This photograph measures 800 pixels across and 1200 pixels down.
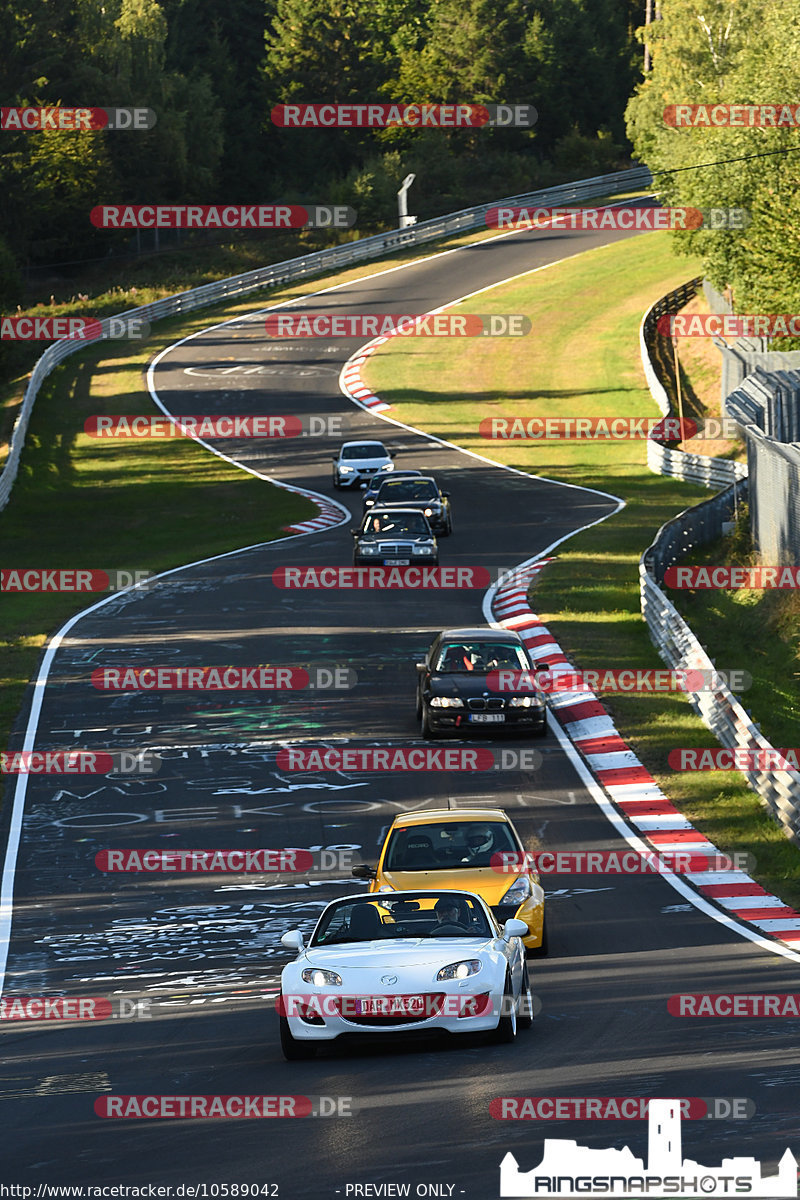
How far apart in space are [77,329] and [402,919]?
64.2m

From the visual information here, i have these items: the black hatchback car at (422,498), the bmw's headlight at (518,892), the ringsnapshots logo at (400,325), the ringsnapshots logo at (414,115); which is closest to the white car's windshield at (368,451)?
the black hatchback car at (422,498)

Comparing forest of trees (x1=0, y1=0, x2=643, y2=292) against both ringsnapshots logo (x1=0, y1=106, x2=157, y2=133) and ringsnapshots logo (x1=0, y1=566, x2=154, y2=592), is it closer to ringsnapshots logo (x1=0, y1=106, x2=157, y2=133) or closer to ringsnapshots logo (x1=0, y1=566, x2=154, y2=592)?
ringsnapshots logo (x1=0, y1=106, x2=157, y2=133)

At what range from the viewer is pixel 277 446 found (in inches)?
2119

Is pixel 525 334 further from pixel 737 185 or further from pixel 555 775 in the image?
pixel 555 775

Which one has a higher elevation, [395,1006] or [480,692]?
[395,1006]

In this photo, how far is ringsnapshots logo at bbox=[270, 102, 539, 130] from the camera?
101812 millimetres

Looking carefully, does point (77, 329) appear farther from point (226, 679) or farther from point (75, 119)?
point (226, 679)

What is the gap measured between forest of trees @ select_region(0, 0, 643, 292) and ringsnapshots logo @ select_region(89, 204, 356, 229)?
1.10 meters

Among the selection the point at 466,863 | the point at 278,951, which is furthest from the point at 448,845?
the point at 278,951

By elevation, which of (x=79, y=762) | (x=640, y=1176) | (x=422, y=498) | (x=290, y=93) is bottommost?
(x=422, y=498)

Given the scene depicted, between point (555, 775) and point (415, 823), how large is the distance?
5801 millimetres

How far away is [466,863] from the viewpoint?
1436 cm

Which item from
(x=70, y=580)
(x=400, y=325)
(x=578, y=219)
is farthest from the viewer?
(x=578, y=219)

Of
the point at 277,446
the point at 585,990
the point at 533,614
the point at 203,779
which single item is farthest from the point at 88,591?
the point at 585,990
